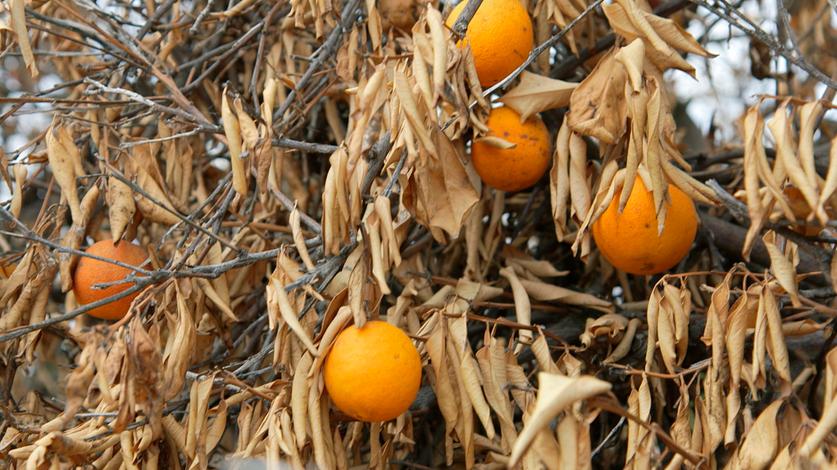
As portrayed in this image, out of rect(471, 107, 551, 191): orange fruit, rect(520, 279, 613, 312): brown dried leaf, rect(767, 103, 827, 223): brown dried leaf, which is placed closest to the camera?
rect(767, 103, 827, 223): brown dried leaf

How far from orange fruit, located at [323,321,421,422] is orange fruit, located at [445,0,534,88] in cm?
40

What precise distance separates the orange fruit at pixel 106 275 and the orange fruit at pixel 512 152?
1.77 feet

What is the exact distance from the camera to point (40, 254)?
50.2 inches

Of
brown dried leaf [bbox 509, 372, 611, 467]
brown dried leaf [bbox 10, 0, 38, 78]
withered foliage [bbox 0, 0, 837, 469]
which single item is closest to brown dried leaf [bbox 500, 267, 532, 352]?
withered foliage [bbox 0, 0, 837, 469]

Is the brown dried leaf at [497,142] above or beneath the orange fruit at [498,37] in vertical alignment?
beneath

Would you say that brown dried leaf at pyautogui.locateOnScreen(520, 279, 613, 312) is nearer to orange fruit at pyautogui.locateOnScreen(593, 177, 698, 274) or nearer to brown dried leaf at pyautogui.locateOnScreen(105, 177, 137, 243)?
orange fruit at pyautogui.locateOnScreen(593, 177, 698, 274)

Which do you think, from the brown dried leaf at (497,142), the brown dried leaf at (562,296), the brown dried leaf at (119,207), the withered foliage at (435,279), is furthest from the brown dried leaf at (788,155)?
the brown dried leaf at (119,207)

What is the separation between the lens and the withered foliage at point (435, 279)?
37.7 inches

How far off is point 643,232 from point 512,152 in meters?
0.23

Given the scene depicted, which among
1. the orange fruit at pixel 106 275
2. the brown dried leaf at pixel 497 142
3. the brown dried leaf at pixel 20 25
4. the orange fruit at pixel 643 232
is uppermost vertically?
the brown dried leaf at pixel 20 25

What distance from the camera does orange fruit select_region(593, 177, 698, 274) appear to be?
3.53ft

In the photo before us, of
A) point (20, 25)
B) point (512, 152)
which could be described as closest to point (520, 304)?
point (512, 152)

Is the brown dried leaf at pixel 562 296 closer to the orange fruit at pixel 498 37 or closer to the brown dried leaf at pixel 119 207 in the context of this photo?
the orange fruit at pixel 498 37

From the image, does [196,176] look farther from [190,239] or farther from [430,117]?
[430,117]
